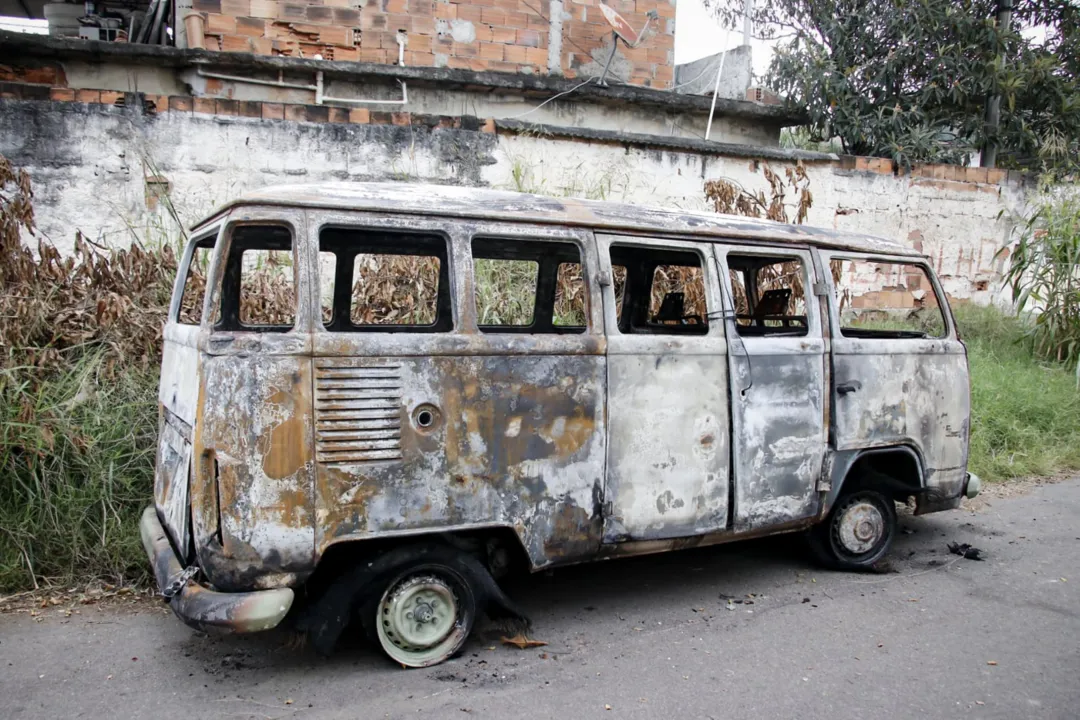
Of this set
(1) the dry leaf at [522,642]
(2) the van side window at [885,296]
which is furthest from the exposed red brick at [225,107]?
(2) the van side window at [885,296]

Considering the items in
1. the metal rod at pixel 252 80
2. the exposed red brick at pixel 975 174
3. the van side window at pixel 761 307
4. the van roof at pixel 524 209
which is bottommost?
the van side window at pixel 761 307

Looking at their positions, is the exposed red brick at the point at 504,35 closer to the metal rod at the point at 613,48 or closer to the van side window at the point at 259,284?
the metal rod at the point at 613,48

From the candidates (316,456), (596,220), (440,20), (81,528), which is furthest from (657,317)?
(440,20)

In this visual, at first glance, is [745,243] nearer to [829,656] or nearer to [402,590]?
[829,656]

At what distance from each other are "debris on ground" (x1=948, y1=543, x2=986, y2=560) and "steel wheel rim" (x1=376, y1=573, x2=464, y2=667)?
338 cm

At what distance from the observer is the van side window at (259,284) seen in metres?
3.26

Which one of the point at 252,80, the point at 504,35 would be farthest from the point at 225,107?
the point at 504,35

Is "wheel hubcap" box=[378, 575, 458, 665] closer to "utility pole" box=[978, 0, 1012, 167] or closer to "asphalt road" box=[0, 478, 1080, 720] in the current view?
"asphalt road" box=[0, 478, 1080, 720]

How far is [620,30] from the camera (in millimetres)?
10477

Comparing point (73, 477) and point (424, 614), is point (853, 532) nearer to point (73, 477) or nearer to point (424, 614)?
point (424, 614)

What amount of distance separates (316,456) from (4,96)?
545 cm

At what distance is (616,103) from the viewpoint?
9.93 meters

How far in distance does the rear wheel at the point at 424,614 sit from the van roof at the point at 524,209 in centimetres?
155

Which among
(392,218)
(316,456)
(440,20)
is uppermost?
→ (440,20)
